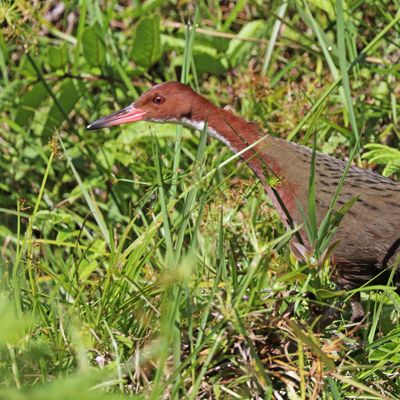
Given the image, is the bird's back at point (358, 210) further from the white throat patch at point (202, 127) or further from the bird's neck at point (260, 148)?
the white throat patch at point (202, 127)

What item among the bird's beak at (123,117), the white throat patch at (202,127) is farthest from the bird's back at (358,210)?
the bird's beak at (123,117)

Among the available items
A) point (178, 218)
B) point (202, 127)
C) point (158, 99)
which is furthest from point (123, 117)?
point (178, 218)

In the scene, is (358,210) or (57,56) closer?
(358,210)

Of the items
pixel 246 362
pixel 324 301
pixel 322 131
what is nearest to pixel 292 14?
pixel 322 131

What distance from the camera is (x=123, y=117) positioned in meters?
3.76

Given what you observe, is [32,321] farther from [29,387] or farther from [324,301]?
[324,301]

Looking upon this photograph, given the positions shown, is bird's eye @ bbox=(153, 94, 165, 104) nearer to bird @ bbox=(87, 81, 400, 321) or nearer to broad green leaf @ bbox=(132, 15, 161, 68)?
bird @ bbox=(87, 81, 400, 321)

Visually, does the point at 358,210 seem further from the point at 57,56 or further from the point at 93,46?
the point at 57,56

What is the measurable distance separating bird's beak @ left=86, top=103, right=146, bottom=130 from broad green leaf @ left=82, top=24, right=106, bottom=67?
1.40ft

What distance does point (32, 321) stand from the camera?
97.3 inches

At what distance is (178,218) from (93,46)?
1469 mm

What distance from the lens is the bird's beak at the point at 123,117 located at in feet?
12.2

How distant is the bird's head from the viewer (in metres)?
3.55

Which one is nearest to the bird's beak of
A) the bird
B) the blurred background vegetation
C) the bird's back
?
the blurred background vegetation
